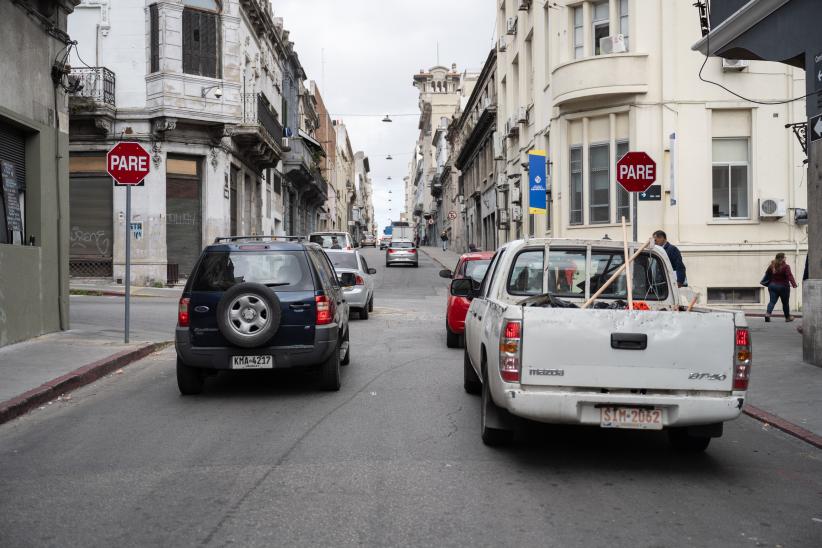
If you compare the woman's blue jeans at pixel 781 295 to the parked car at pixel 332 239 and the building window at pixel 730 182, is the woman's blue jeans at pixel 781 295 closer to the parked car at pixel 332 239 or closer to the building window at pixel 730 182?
the building window at pixel 730 182

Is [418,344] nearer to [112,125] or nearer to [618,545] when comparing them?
[618,545]

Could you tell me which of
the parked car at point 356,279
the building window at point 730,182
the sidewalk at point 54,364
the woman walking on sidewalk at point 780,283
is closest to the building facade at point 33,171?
the sidewalk at point 54,364

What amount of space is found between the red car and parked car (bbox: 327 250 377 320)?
10.7 feet

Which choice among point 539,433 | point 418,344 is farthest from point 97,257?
point 539,433

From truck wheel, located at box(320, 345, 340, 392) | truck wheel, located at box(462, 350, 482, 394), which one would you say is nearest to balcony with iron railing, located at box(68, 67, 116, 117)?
truck wheel, located at box(320, 345, 340, 392)

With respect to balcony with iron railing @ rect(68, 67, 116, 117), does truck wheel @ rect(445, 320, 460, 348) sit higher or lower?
lower

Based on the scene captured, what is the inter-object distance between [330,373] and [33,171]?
7.21 metres

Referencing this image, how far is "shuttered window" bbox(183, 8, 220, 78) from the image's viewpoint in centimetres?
2561

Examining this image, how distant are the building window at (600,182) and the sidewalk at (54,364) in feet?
44.0

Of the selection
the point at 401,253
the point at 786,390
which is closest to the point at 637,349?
the point at 786,390

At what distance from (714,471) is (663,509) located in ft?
3.85

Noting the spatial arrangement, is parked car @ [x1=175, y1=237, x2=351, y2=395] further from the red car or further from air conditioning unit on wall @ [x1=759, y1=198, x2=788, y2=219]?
air conditioning unit on wall @ [x1=759, y1=198, x2=788, y2=219]

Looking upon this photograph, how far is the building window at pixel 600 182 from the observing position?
2177 centimetres

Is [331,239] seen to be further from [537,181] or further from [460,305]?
[460,305]
